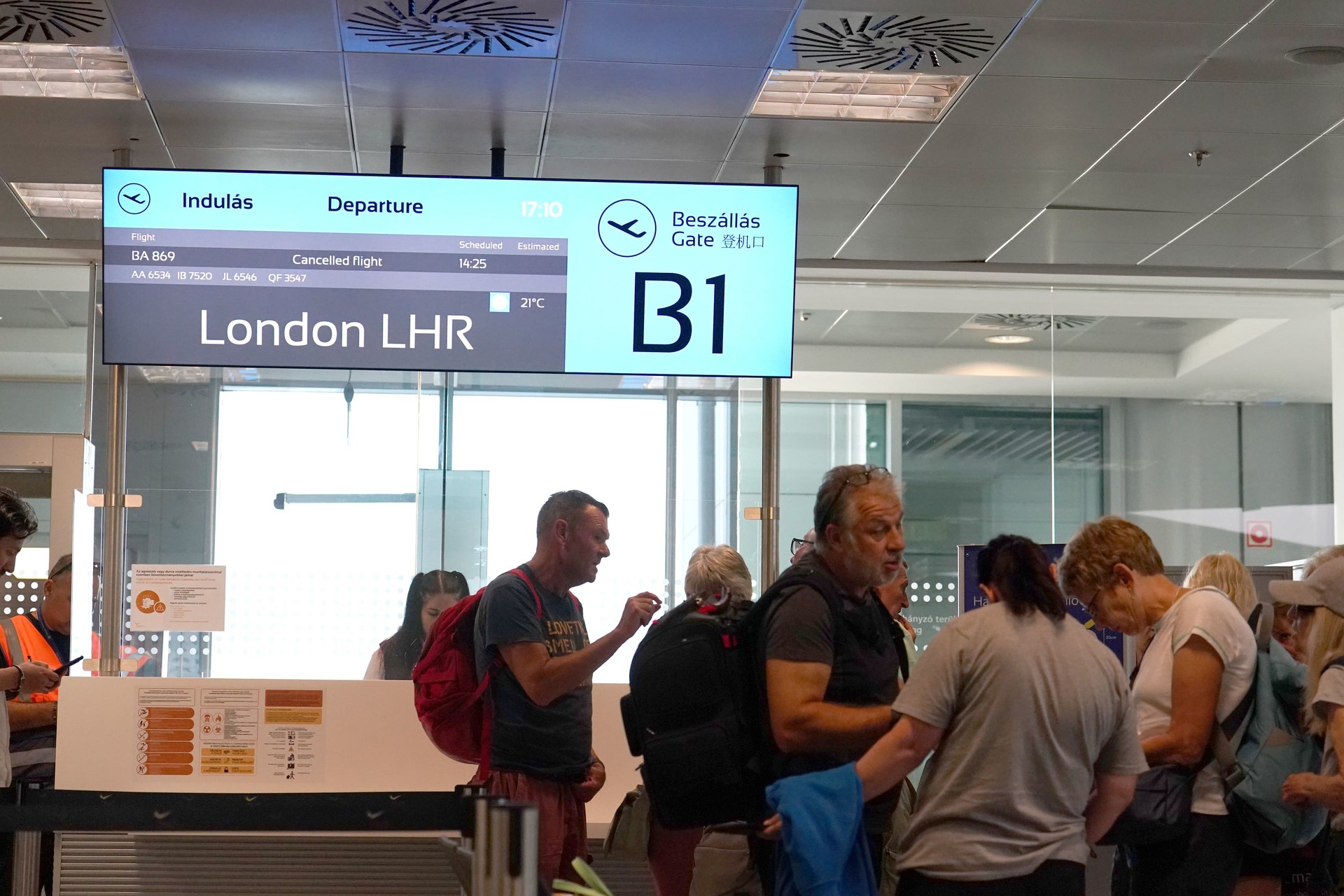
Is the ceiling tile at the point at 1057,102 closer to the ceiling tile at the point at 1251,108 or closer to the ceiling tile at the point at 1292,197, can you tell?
the ceiling tile at the point at 1251,108

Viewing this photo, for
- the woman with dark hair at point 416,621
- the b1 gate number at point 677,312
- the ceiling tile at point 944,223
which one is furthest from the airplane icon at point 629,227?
the woman with dark hair at point 416,621

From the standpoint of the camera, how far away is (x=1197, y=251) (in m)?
6.43

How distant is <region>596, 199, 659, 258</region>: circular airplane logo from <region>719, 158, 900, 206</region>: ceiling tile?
55 cm

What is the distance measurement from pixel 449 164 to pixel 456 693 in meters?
2.65

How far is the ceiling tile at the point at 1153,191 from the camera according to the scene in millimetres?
5391

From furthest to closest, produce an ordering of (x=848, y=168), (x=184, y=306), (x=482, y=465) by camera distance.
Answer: (x=482, y=465)
(x=848, y=168)
(x=184, y=306)

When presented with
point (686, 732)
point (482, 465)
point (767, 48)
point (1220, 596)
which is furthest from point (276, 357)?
point (1220, 596)

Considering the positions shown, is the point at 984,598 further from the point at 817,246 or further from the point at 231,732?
the point at 231,732

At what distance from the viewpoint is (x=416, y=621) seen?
557 cm

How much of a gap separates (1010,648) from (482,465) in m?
3.75

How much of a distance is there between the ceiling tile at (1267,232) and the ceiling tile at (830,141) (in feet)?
5.47

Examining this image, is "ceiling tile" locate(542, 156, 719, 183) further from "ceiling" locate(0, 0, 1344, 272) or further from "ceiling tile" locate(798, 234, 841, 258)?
"ceiling tile" locate(798, 234, 841, 258)

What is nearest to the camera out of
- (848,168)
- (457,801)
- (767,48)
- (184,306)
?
(457,801)

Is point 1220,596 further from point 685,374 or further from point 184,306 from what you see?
point 184,306
